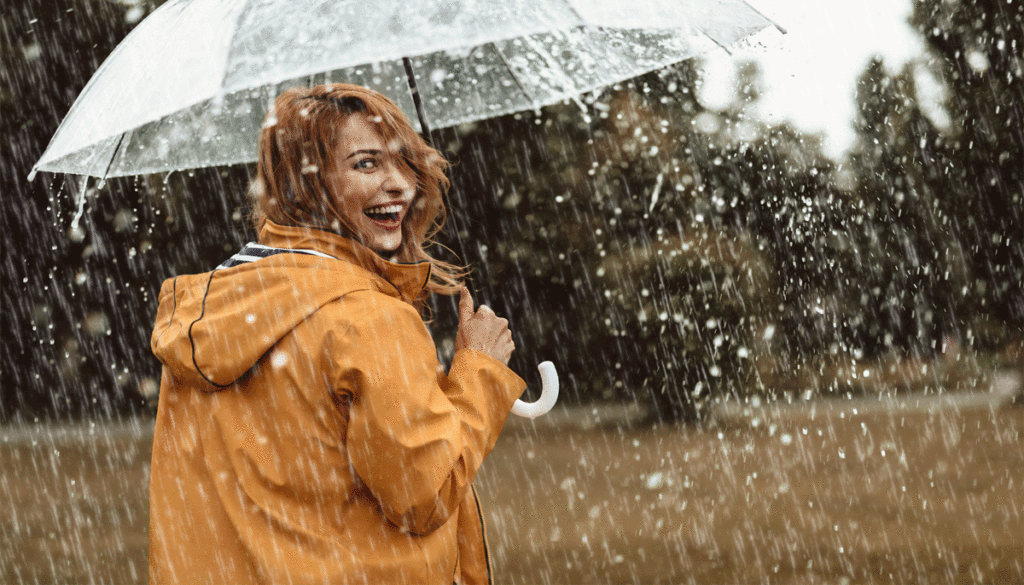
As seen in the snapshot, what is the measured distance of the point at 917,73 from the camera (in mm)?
14602

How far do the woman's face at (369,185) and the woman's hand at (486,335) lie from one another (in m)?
0.23

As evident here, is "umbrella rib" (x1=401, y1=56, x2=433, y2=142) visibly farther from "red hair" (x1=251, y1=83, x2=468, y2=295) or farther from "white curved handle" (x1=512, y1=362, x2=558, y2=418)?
"white curved handle" (x1=512, y1=362, x2=558, y2=418)

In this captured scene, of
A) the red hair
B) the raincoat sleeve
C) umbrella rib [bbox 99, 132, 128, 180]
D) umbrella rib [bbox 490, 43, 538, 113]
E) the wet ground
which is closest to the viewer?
the raincoat sleeve

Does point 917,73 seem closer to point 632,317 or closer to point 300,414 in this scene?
point 632,317

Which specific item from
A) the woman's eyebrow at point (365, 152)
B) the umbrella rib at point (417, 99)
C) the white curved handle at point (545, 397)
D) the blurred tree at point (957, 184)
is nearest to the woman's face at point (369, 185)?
the woman's eyebrow at point (365, 152)

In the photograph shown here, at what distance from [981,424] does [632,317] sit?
4.33 meters

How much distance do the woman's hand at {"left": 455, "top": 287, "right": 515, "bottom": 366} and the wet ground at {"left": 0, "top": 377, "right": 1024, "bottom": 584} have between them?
150 inches

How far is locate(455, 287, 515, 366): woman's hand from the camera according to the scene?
6.89 feet

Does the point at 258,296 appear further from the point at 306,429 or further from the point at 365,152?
the point at 365,152

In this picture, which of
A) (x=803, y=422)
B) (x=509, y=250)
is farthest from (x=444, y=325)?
(x=803, y=422)

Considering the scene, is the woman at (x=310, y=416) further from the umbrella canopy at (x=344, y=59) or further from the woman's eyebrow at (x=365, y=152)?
the umbrella canopy at (x=344, y=59)

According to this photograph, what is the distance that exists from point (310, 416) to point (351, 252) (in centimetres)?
34

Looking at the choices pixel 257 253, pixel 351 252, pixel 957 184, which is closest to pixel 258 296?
pixel 257 253

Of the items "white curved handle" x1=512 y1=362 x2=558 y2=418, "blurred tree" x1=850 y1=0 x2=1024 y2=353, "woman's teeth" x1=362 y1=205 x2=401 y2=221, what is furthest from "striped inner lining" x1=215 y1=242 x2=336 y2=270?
"blurred tree" x1=850 y1=0 x2=1024 y2=353
